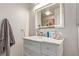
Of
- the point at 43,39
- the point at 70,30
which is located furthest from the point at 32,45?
the point at 70,30

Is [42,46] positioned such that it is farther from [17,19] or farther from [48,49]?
[17,19]

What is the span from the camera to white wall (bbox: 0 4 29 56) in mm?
1128

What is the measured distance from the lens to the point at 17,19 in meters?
1.17

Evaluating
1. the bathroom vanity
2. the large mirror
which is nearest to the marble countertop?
the bathroom vanity

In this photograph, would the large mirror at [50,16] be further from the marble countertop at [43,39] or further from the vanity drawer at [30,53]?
the vanity drawer at [30,53]

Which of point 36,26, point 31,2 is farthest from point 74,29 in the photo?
point 31,2

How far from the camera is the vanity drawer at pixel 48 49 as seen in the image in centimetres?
108

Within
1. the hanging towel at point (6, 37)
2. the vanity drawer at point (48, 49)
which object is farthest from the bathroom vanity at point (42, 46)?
the hanging towel at point (6, 37)

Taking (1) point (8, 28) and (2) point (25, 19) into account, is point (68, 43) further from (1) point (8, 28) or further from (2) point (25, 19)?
(1) point (8, 28)

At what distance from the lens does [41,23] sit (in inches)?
46.6

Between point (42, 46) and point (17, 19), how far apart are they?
0.39m

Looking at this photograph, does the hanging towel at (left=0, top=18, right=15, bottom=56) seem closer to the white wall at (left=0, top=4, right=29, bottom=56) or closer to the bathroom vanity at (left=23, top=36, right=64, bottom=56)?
the white wall at (left=0, top=4, right=29, bottom=56)

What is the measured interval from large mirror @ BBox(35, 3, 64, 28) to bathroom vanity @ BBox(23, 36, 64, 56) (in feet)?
0.49

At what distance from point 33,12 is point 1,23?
1.16 ft
